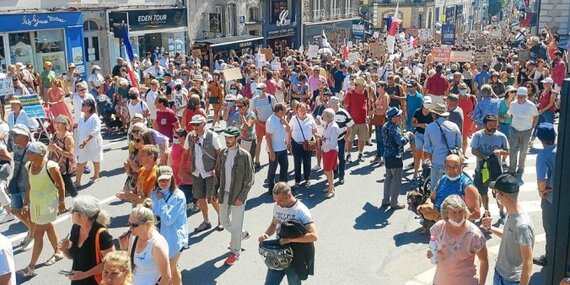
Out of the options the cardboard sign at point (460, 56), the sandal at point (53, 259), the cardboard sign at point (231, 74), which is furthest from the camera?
the cardboard sign at point (460, 56)

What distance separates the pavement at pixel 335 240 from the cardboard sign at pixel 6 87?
4646mm

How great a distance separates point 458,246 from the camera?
17.5ft

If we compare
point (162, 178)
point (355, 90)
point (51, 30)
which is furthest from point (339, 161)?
point (51, 30)

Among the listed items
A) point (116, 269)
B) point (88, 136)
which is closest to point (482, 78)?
point (88, 136)

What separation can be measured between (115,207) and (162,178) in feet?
13.7

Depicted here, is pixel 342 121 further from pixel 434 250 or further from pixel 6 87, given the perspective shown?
pixel 6 87

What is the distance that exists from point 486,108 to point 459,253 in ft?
22.1

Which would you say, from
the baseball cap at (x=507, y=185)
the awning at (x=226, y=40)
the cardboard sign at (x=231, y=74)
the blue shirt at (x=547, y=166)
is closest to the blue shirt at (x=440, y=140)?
the blue shirt at (x=547, y=166)

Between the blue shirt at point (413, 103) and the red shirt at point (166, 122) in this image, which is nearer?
the red shirt at point (166, 122)

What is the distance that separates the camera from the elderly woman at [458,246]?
5285 mm

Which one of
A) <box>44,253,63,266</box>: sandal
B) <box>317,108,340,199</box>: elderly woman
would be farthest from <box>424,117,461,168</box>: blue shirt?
<box>44,253,63,266</box>: sandal

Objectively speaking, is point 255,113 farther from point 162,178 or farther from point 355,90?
point 162,178

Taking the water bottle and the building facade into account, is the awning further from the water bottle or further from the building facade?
the water bottle

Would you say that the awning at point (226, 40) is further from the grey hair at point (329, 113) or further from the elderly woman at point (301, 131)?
the grey hair at point (329, 113)
